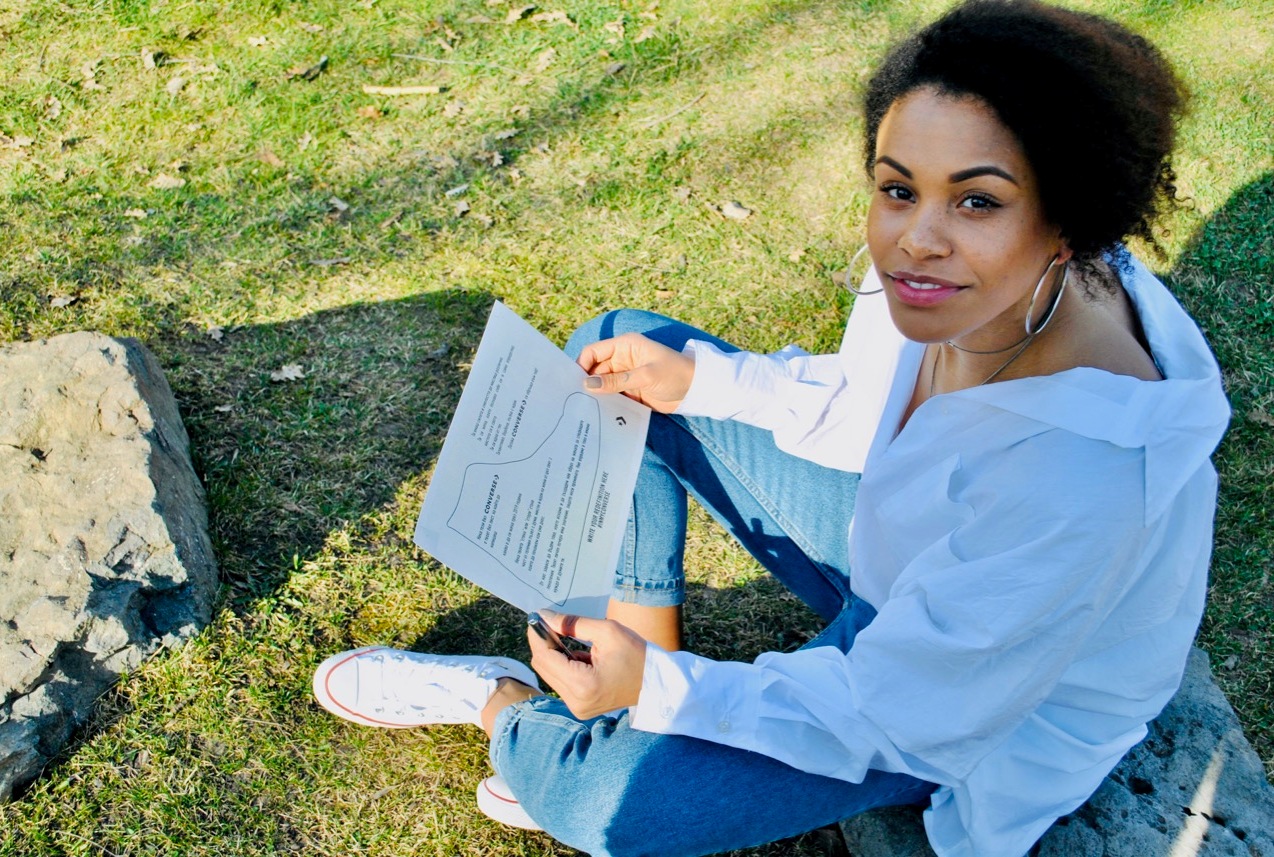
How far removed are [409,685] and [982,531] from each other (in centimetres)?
151

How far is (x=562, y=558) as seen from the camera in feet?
6.66

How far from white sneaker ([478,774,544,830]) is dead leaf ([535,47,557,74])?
320 centimetres

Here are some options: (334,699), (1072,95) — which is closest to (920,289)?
(1072,95)

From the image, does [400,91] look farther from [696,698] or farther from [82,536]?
[696,698]

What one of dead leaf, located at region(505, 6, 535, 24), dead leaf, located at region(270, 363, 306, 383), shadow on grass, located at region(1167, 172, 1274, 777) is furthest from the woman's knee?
dead leaf, located at region(505, 6, 535, 24)

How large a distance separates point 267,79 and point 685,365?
3.02m

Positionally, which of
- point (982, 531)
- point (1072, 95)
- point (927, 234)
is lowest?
point (982, 531)

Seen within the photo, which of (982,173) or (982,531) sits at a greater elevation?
(982,173)

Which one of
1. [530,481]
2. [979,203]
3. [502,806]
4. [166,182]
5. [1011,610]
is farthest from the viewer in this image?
[166,182]

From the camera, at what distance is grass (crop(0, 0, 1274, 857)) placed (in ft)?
8.48

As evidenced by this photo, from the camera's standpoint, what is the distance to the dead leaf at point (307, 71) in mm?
4449

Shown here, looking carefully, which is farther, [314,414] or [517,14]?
[517,14]

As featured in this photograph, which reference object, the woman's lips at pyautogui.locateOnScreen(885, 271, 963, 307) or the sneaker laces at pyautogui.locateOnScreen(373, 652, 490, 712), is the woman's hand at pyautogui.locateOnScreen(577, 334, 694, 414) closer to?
the woman's lips at pyautogui.locateOnScreen(885, 271, 963, 307)

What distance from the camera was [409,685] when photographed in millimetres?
2545
